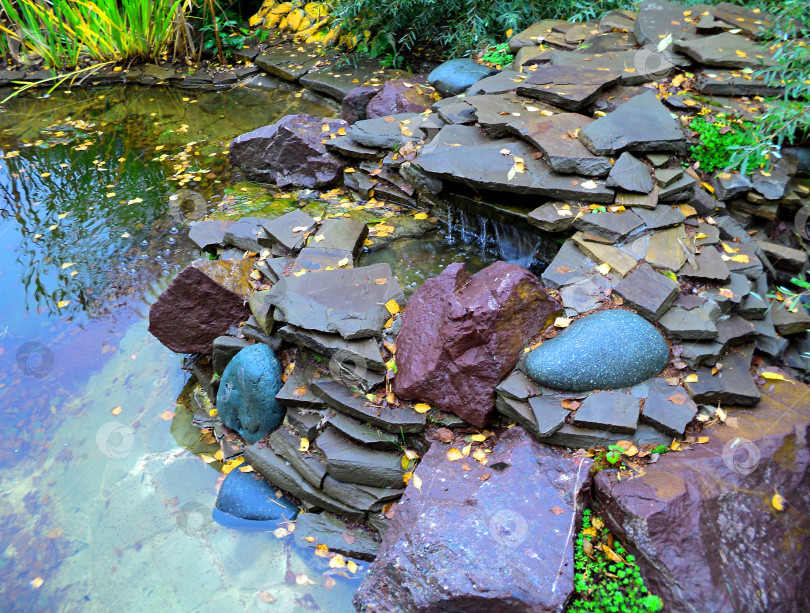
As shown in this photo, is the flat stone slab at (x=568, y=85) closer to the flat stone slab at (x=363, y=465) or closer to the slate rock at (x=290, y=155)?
the slate rock at (x=290, y=155)

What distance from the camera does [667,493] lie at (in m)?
2.61

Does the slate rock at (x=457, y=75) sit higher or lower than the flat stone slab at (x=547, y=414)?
higher

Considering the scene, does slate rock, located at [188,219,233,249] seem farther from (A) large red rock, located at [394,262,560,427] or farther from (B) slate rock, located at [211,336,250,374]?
(A) large red rock, located at [394,262,560,427]

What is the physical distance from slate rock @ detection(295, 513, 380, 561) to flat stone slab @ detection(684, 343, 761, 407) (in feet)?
6.14

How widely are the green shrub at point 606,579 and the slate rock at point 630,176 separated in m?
2.22

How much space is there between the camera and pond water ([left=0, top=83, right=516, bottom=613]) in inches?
124

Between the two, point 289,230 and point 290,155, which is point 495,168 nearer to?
point 289,230

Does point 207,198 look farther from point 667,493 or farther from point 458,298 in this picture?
point 667,493

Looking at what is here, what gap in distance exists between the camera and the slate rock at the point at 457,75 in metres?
5.61

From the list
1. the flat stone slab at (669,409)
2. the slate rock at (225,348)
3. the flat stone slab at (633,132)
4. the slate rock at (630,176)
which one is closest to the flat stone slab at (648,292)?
the flat stone slab at (669,409)

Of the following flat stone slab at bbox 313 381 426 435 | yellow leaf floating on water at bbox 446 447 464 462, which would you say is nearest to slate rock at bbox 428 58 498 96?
flat stone slab at bbox 313 381 426 435

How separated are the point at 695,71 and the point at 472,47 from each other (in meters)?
2.37

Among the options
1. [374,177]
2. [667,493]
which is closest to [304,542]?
[667,493]

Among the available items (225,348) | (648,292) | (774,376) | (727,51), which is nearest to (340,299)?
(225,348)
